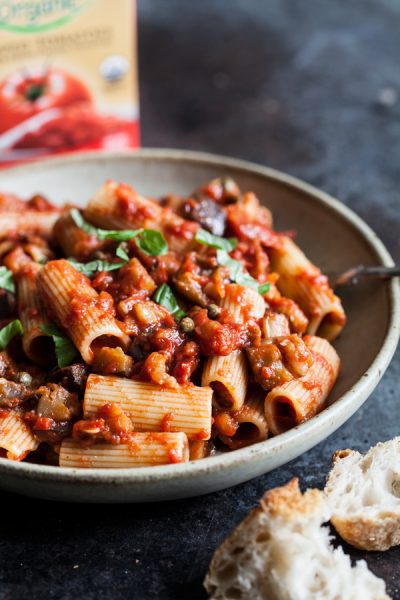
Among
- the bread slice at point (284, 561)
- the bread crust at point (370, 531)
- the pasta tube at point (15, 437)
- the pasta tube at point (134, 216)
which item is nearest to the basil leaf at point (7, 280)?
the pasta tube at point (134, 216)

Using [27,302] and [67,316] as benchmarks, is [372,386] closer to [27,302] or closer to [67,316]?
[67,316]

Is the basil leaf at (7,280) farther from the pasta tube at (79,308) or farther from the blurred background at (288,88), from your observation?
the blurred background at (288,88)

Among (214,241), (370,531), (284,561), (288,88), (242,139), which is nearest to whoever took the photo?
(284,561)

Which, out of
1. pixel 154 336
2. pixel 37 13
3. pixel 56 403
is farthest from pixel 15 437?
pixel 37 13

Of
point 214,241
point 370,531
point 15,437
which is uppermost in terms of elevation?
point 214,241

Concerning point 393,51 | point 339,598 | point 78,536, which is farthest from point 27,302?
point 393,51

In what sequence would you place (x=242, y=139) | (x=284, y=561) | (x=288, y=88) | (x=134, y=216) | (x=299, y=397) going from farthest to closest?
(x=288, y=88) → (x=242, y=139) → (x=134, y=216) → (x=299, y=397) → (x=284, y=561)

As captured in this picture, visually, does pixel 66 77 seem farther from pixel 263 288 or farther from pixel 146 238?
pixel 263 288
